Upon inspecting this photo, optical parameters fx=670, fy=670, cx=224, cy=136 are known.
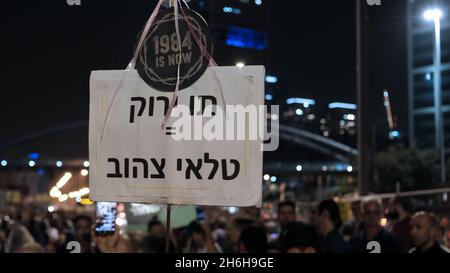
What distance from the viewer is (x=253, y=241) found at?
5223mm

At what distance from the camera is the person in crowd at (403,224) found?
22.8 ft

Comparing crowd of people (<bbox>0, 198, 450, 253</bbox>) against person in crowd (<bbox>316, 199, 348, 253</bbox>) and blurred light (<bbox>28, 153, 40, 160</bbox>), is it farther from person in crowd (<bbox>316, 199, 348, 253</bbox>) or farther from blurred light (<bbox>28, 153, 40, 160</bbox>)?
blurred light (<bbox>28, 153, 40, 160</bbox>)

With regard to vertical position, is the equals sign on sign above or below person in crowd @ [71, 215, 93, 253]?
above

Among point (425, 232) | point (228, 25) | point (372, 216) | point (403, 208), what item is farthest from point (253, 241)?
point (228, 25)

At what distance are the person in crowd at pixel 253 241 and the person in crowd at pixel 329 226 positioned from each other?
1.86ft

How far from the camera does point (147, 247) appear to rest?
6.38 meters

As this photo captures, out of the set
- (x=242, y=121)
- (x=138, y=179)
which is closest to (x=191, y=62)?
(x=242, y=121)

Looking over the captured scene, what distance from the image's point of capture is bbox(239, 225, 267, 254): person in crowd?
17.0 feet

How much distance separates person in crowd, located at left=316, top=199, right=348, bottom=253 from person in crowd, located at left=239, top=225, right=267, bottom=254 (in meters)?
0.57

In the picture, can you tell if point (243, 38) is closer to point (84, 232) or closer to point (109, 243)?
point (84, 232)

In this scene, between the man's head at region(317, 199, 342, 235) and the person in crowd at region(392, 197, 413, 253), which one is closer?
the man's head at region(317, 199, 342, 235)

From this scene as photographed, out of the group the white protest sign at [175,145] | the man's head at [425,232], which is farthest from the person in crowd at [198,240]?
the white protest sign at [175,145]

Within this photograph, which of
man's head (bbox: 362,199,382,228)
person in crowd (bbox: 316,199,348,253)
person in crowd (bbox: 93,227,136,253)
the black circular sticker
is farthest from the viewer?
man's head (bbox: 362,199,382,228)

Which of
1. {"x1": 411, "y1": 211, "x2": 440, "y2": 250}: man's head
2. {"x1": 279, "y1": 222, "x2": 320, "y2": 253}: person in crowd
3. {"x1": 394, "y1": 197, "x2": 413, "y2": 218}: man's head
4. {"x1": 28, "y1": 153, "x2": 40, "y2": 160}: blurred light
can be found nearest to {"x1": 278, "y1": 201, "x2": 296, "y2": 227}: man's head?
{"x1": 394, "y1": 197, "x2": 413, "y2": 218}: man's head
